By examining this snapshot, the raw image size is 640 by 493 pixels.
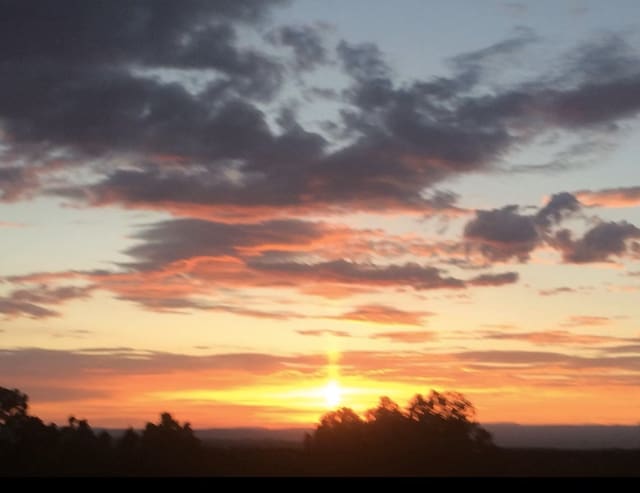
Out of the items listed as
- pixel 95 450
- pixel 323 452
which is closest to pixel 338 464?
pixel 323 452

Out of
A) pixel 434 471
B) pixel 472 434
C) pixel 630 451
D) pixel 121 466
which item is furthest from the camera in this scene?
pixel 472 434

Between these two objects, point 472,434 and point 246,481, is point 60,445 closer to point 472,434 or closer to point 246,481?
point 472,434

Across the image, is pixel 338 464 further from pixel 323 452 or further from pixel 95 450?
pixel 95 450

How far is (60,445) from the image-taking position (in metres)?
44.0

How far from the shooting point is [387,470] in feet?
137

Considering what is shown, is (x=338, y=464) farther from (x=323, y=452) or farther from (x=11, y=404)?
(x=11, y=404)

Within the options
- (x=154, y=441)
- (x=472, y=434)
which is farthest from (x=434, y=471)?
(x=154, y=441)

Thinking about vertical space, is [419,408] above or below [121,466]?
above

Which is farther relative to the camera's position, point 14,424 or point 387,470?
point 14,424

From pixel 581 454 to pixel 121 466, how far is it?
21.0 m

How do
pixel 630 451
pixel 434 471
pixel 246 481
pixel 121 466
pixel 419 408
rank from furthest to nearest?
pixel 419 408 < pixel 434 471 < pixel 121 466 < pixel 630 451 < pixel 246 481

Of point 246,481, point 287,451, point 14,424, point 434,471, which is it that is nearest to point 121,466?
point 287,451

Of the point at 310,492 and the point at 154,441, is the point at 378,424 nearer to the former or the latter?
the point at 154,441

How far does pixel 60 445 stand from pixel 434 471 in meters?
17.8
